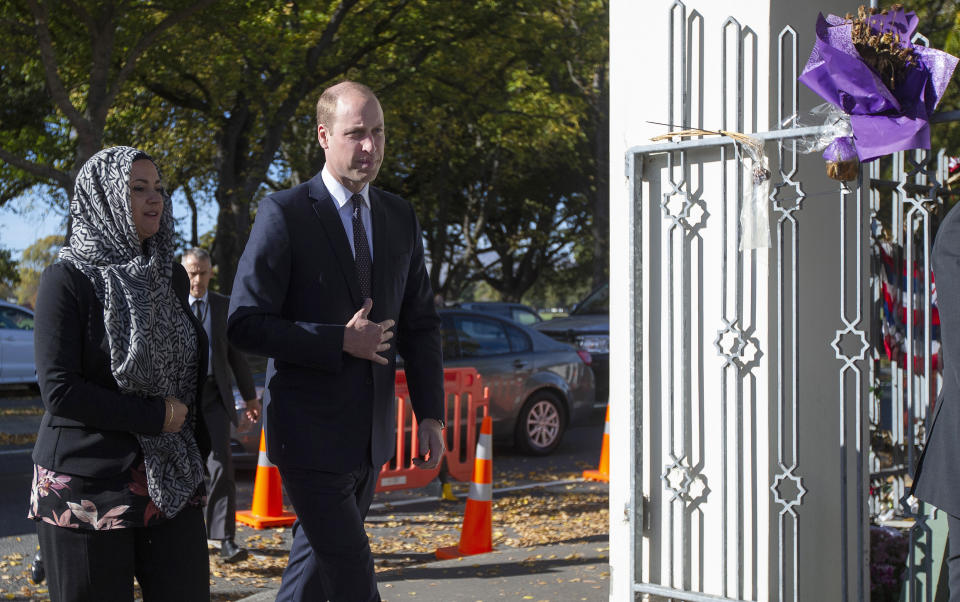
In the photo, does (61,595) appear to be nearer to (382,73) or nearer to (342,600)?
(342,600)

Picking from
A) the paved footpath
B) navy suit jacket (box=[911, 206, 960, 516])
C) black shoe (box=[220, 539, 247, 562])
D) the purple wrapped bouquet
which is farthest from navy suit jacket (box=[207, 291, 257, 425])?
navy suit jacket (box=[911, 206, 960, 516])

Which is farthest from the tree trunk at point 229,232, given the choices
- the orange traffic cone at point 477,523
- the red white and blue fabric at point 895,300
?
the red white and blue fabric at point 895,300

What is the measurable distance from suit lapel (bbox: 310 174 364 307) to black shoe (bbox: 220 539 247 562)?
3.91m

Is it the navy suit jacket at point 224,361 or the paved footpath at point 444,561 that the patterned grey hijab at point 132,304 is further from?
the navy suit jacket at point 224,361

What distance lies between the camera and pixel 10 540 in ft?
24.3

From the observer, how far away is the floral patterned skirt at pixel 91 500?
10.0 feet

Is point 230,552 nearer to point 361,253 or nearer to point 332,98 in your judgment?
point 361,253

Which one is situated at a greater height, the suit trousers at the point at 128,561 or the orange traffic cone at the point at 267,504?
the suit trousers at the point at 128,561

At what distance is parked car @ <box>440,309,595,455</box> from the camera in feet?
36.7

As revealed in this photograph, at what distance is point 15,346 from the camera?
62.7ft

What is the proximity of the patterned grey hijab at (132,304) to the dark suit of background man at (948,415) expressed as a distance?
87.6 inches

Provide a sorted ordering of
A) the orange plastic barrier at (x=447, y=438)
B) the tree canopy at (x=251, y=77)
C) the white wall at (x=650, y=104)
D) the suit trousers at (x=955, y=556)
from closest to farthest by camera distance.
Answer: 1. the suit trousers at (x=955, y=556)
2. the white wall at (x=650, y=104)
3. the orange plastic barrier at (x=447, y=438)
4. the tree canopy at (x=251, y=77)

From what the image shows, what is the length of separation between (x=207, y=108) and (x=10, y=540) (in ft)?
39.1

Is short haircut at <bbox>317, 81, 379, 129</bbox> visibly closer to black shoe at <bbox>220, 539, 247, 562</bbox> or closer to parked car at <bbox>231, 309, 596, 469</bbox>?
black shoe at <bbox>220, 539, 247, 562</bbox>
